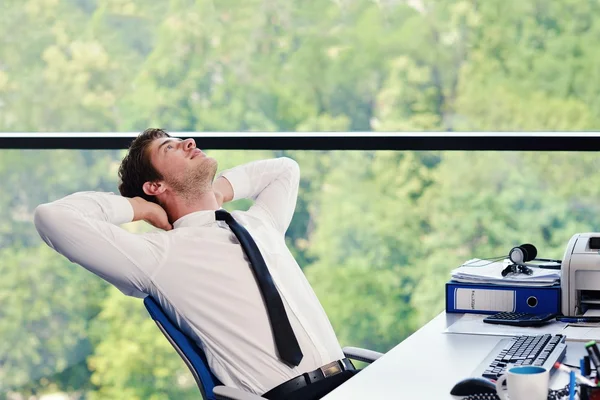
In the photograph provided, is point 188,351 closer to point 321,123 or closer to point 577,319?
point 577,319

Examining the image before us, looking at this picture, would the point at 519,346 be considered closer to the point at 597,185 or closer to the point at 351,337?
the point at 597,185

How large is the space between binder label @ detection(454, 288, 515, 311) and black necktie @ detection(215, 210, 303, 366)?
0.49 metres

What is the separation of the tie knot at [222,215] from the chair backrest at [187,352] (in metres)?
0.30

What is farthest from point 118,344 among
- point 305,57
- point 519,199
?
point 519,199

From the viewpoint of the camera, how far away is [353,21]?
4027 millimetres

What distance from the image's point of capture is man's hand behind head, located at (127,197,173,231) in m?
2.31

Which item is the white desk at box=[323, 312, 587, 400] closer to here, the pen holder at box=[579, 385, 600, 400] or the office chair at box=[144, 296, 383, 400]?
the pen holder at box=[579, 385, 600, 400]

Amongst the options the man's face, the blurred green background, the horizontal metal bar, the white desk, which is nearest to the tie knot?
the man's face

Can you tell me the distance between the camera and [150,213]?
2.36m

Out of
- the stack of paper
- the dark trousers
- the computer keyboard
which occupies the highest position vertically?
the stack of paper

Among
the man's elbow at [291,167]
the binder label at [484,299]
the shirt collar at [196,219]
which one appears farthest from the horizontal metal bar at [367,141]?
the shirt collar at [196,219]

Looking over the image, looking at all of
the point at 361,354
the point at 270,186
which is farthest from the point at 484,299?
the point at 270,186

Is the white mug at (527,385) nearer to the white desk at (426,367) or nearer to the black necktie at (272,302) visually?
the white desk at (426,367)

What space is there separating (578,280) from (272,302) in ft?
2.60
